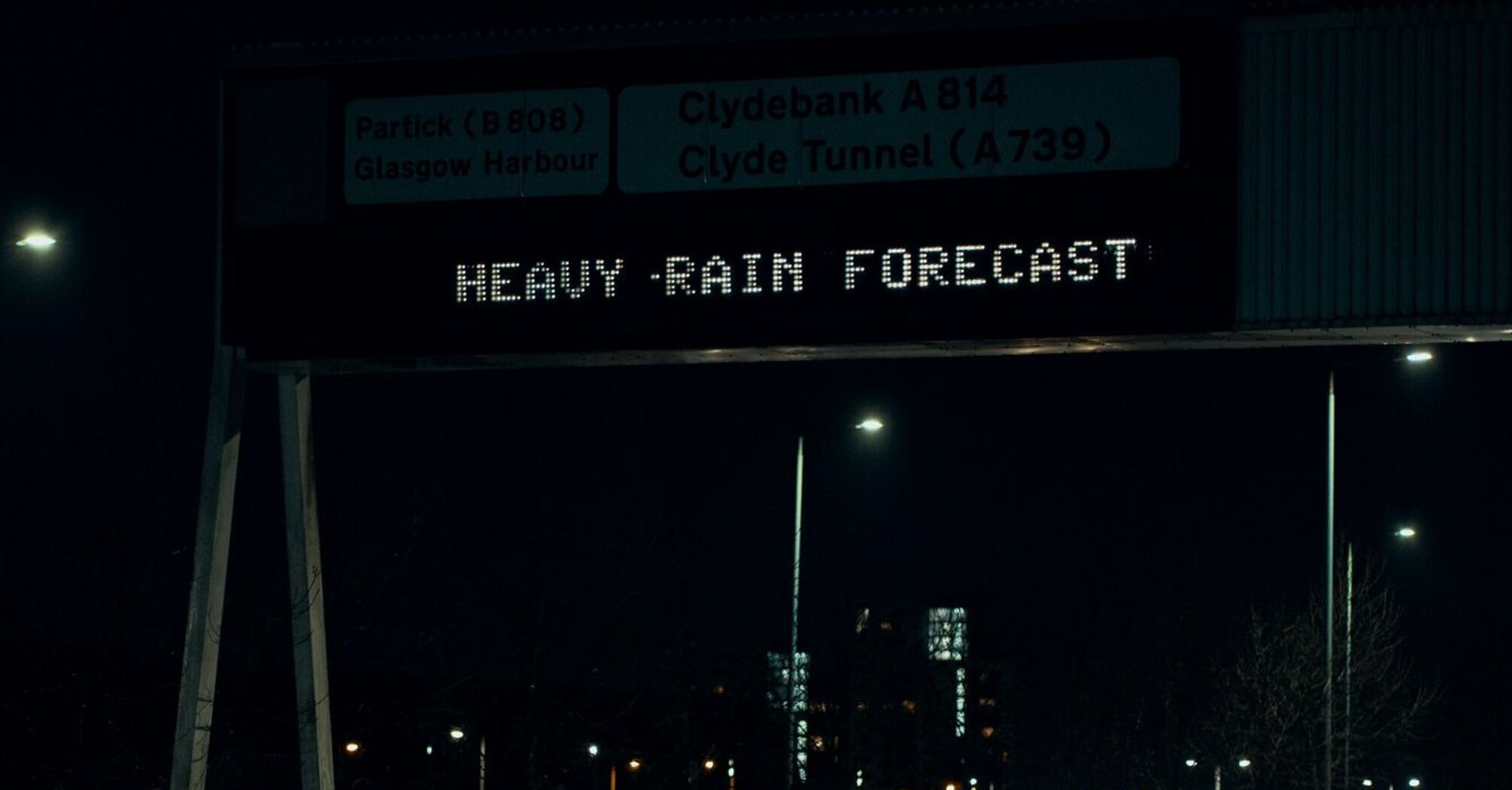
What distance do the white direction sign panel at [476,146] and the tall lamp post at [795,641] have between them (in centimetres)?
1910

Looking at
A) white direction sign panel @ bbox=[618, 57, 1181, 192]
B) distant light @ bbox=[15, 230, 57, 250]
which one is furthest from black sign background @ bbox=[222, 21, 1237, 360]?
distant light @ bbox=[15, 230, 57, 250]

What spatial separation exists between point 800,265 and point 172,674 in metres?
17.8

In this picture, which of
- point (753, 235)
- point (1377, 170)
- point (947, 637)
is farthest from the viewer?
point (947, 637)

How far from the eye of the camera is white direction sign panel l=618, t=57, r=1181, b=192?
12.8 metres

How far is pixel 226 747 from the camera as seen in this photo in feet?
89.3

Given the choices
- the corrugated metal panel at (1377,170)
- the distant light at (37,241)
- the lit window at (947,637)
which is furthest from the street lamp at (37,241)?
the lit window at (947,637)

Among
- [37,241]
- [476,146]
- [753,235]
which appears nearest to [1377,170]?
[753,235]

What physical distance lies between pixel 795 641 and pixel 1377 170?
20.8 meters

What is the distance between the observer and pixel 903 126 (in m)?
13.1

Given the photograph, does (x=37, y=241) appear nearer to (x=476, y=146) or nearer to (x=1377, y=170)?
(x=476, y=146)

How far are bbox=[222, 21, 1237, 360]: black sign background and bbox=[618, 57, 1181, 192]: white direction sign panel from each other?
85 millimetres

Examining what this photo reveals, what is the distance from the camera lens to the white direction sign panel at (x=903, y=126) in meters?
12.8

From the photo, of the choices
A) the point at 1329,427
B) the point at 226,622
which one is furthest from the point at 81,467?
the point at 1329,427

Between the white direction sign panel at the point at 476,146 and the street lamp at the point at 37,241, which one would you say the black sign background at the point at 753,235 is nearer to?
the white direction sign panel at the point at 476,146
